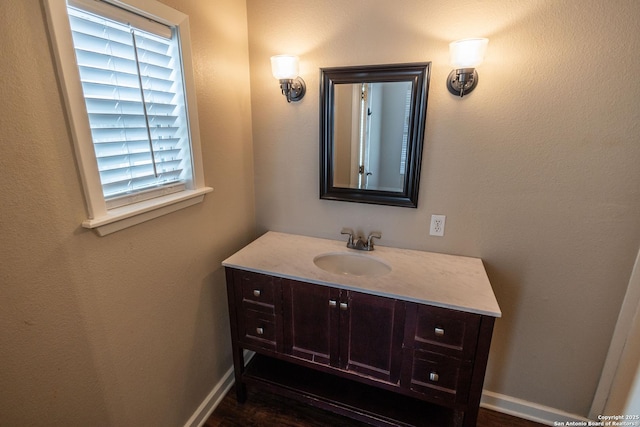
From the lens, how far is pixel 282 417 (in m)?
1.72

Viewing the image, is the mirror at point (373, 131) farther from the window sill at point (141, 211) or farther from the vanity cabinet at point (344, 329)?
the window sill at point (141, 211)

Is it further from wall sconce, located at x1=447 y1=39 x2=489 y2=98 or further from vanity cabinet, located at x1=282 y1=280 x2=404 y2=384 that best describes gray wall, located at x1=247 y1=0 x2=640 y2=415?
vanity cabinet, located at x1=282 y1=280 x2=404 y2=384

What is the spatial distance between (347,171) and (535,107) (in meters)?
0.91

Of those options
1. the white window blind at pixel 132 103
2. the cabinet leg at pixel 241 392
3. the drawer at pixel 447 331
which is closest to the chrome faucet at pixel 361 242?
the drawer at pixel 447 331

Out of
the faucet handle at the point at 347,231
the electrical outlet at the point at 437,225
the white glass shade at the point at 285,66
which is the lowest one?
the faucet handle at the point at 347,231

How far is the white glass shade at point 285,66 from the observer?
1.56 metres

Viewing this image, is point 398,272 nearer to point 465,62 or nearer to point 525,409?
point 465,62

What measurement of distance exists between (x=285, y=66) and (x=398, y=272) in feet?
3.80

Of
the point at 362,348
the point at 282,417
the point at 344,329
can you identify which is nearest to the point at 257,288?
the point at 344,329

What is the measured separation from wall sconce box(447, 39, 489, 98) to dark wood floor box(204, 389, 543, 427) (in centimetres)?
176

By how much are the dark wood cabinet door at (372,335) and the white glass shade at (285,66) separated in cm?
112

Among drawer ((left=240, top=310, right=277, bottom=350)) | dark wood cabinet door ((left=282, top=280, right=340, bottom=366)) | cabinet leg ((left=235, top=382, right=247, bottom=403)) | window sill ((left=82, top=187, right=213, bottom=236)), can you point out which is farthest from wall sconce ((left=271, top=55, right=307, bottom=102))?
cabinet leg ((left=235, top=382, right=247, bottom=403))

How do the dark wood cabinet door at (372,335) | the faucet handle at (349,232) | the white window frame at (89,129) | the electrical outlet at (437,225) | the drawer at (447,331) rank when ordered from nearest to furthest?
the white window frame at (89,129), the drawer at (447,331), the dark wood cabinet door at (372,335), the electrical outlet at (437,225), the faucet handle at (349,232)

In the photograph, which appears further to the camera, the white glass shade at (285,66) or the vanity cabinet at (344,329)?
the white glass shade at (285,66)
